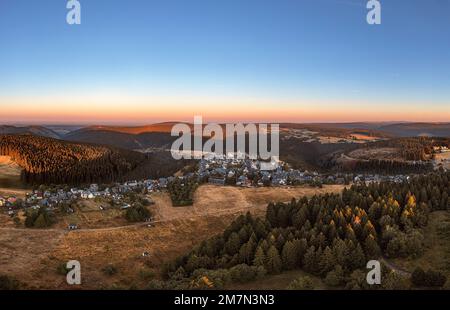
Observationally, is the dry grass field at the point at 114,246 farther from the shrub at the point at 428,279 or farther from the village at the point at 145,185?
the shrub at the point at 428,279

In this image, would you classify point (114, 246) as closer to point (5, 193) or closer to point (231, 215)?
point (231, 215)

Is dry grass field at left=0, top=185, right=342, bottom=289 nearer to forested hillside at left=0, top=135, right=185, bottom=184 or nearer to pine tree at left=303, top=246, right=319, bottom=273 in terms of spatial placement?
pine tree at left=303, top=246, right=319, bottom=273

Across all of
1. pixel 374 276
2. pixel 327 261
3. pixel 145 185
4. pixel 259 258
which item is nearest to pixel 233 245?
pixel 259 258

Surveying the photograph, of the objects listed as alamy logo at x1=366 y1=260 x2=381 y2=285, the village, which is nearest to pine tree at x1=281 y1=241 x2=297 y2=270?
alamy logo at x1=366 y1=260 x2=381 y2=285

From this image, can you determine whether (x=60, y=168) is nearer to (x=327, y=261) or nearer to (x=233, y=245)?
(x=233, y=245)

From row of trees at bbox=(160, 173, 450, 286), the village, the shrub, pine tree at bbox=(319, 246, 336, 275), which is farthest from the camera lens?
the village

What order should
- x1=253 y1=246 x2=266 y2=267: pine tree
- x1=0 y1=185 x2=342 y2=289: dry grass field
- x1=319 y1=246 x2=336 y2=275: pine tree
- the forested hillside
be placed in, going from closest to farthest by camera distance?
x1=319 y1=246 x2=336 y2=275: pine tree, x1=253 y1=246 x2=266 y2=267: pine tree, x1=0 y1=185 x2=342 y2=289: dry grass field, the forested hillside
